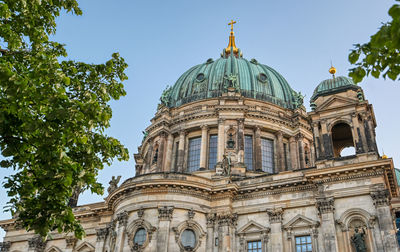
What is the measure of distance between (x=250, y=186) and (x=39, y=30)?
19.0 m

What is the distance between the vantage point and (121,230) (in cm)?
2802

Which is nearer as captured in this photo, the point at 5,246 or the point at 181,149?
the point at 5,246

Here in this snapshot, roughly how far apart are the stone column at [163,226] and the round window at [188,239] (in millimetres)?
1218

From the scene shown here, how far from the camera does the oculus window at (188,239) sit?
27105 millimetres

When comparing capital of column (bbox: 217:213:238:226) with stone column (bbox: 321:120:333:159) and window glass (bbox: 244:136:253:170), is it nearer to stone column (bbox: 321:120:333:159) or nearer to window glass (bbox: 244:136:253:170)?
stone column (bbox: 321:120:333:159)

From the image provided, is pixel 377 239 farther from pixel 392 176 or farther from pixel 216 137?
pixel 216 137

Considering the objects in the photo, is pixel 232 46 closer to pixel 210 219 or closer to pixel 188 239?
pixel 210 219

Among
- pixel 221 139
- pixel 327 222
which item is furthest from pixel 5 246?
pixel 327 222

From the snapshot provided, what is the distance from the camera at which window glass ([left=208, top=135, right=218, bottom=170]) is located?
1444 inches

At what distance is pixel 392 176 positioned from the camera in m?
26.2

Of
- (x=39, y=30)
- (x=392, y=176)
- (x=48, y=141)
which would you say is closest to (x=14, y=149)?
(x=48, y=141)

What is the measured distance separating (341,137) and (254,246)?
11356mm

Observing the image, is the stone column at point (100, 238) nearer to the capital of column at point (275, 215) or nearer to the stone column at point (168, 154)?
the stone column at point (168, 154)

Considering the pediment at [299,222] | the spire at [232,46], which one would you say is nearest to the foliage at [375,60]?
the pediment at [299,222]
